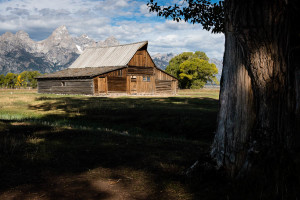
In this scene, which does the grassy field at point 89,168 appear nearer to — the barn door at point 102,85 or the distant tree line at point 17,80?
the barn door at point 102,85

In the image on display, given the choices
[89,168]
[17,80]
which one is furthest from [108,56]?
[17,80]

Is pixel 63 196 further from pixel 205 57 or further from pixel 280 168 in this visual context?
pixel 205 57

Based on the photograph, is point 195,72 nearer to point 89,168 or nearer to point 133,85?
point 133,85

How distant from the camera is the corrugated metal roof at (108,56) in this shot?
123 feet

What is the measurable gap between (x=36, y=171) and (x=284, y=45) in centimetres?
409

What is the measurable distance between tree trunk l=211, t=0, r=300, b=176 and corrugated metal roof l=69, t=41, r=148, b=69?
3294cm

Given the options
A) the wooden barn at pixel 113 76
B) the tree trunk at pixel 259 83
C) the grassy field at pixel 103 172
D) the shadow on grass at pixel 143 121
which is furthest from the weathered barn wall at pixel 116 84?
the tree trunk at pixel 259 83

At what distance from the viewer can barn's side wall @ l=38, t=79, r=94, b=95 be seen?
33688 mm

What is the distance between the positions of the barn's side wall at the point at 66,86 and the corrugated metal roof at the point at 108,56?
5.23 meters

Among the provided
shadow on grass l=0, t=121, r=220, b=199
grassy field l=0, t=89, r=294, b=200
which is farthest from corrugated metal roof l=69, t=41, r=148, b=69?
shadow on grass l=0, t=121, r=220, b=199

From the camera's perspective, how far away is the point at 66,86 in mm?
37188

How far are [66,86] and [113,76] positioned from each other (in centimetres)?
785

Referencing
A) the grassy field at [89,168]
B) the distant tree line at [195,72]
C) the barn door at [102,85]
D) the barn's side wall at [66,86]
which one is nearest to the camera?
the grassy field at [89,168]

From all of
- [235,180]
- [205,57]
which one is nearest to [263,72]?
[235,180]
